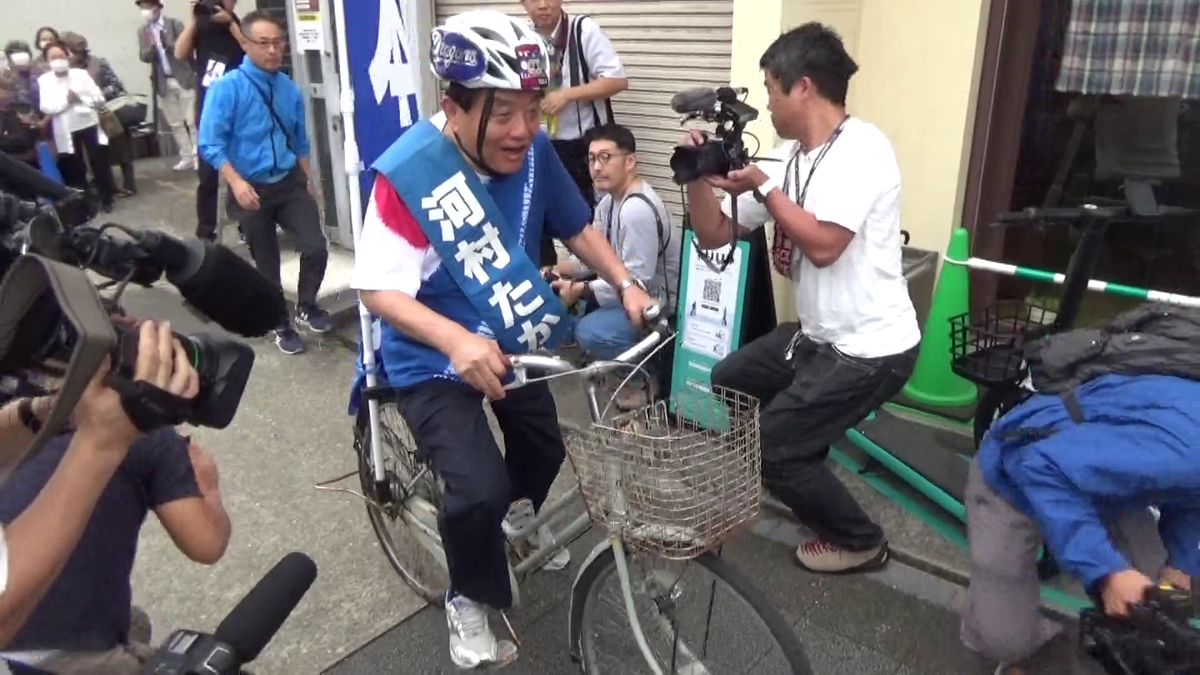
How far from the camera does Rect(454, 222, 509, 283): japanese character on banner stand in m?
2.66

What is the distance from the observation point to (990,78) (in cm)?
457

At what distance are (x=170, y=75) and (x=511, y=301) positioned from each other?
11102 millimetres

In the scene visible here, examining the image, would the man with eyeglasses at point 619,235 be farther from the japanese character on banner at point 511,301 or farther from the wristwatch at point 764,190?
the japanese character on banner at point 511,301

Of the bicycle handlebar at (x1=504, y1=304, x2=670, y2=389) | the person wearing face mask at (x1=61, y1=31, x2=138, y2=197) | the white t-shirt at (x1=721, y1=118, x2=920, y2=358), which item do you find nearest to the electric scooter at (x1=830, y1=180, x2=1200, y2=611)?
the white t-shirt at (x1=721, y1=118, x2=920, y2=358)

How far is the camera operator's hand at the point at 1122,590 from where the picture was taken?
2287mm

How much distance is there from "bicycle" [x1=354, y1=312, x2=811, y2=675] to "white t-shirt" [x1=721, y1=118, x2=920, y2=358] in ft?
2.12

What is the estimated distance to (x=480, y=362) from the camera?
2.34 meters

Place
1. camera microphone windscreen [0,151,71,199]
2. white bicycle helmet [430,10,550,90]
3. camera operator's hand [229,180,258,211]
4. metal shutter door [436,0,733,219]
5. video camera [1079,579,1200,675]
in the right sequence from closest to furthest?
1. camera microphone windscreen [0,151,71,199]
2. video camera [1079,579,1200,675]
3. white bicycle helmet [430,10,550,90]
4. metal shutter door [436,0,733,219]
5. camera operator's hand [229,180,258,211]

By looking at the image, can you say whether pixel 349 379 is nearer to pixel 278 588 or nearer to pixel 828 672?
pixel 828 672

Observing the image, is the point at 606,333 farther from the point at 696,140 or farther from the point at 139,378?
the point at 139,378

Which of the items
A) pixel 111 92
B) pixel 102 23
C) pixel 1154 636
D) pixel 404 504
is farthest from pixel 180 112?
Result: pixel 1154 636

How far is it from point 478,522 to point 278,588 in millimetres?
1031

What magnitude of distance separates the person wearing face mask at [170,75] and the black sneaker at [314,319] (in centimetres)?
637

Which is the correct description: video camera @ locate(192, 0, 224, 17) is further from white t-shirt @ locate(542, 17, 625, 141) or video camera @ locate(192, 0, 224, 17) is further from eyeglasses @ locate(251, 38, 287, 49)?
white t-shirt @ locate(542, 17, 625, 141)
